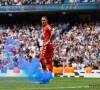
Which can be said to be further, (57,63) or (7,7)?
(7,7)

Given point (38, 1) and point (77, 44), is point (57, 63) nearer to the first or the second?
point (77, 44)

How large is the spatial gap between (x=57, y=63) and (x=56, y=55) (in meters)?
0.74

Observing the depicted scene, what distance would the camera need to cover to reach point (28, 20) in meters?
44.6

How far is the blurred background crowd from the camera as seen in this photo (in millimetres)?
33750

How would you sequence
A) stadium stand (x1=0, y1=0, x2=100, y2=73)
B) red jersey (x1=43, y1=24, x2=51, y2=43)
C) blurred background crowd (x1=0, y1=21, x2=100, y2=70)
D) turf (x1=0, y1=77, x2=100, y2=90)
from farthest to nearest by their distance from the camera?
stadium stand (x1=0, y1=0, x2=100, y2=73) → blurred background crowd (x1=0, y1=21, x2=100, y2=70) → red jersey (x1=43, y1=24, x2=51, y2=43) → turf (x1=0, y1=77, x2=100, y2=90)

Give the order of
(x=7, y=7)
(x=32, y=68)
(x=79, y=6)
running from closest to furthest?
(x=32, y=68) < (x=79, y=6) < (x=7, y=7)

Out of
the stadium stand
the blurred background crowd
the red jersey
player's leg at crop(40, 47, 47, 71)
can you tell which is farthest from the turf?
the blurred background crowd

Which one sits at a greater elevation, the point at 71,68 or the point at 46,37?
the point at 46,37

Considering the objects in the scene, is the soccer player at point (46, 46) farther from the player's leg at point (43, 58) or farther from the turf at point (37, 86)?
the turf at point (37, 86)

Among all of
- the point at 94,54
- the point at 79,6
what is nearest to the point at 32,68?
the point at 94,54

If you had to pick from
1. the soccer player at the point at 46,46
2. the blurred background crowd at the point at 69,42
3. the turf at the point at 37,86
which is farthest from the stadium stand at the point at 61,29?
the soccer player at the point at 46,46

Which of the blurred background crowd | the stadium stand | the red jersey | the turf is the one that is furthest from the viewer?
the stadium stand

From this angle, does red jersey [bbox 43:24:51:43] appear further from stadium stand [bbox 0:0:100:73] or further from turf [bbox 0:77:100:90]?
stadium stand [bbox 0:0:100:73]

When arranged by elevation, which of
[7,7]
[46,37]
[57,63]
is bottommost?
[57,63]
